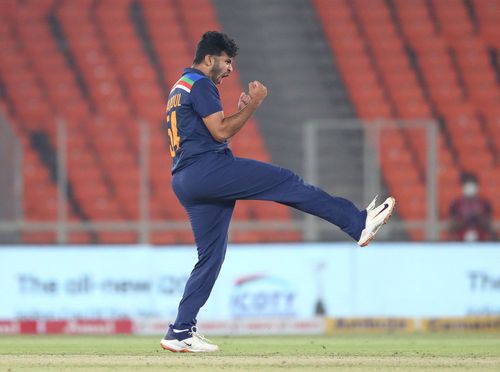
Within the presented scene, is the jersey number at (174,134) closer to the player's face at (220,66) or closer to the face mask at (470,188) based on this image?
the player's face at (220,66)

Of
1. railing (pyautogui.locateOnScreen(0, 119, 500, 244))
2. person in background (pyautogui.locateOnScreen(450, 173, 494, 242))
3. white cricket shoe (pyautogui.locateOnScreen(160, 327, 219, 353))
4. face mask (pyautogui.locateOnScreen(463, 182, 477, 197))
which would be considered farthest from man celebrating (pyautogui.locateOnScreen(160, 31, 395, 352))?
face mask (pyautogui.locateOnScreen(463, 182, 477, 197))

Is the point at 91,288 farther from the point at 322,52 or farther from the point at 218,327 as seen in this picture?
the point at 322,52

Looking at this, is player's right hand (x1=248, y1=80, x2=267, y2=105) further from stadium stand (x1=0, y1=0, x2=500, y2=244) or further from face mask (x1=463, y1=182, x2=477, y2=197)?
stadium stand (x1=0, y1=0, x2=500, y2=244)

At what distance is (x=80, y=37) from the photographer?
54.1 feet

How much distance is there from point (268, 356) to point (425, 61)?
32.5 feet

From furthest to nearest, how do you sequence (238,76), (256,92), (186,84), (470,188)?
1. (238,76)
2. (470,188)
3. (186,84)
4. (256,92)

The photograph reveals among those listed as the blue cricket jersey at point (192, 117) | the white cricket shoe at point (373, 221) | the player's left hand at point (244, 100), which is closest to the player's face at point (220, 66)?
the blue cricket jersey at point (192, 117)

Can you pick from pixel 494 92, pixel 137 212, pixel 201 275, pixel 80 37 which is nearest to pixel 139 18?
pixel 80 37

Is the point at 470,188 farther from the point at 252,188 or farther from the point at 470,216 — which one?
the point at 252,188

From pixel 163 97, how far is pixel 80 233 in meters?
3.48

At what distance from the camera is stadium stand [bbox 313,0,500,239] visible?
15347mm

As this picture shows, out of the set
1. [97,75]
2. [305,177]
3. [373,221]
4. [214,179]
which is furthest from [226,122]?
[97,75]

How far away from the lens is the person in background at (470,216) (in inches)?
486

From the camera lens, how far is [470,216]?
12586mm
